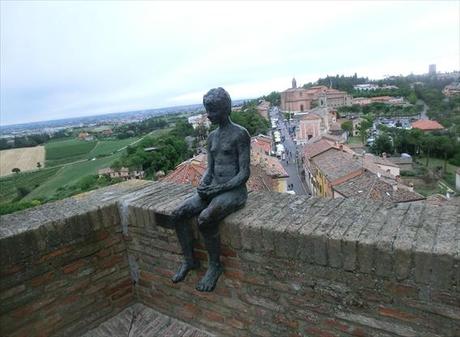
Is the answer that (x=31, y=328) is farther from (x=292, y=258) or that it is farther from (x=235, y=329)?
(x=292, y=258)

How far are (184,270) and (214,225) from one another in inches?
20.2

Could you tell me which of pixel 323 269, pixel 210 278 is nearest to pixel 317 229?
pixel 323 269

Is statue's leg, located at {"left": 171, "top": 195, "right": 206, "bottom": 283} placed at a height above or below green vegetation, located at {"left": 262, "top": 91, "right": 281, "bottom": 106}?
above

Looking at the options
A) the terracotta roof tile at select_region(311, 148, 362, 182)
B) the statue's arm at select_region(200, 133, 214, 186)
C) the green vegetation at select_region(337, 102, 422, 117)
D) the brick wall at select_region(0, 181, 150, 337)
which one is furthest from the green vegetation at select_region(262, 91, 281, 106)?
the statue's arm at select_region(200, 133, 214, 186)

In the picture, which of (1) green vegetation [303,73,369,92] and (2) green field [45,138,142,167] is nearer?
(2) green field [45,138,142,167]

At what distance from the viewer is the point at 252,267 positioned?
8.40ft

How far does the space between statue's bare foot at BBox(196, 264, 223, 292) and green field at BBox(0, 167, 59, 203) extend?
1877 inches

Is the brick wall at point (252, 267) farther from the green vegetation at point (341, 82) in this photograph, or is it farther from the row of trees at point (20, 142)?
the green vegetation at point (341, 82)

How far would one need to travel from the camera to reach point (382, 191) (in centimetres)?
1852

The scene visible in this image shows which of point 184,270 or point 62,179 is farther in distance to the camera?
point 62,179

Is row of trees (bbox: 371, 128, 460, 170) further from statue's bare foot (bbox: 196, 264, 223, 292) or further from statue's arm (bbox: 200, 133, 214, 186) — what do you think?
statue's bare foot (bbox: 196, 264, 223, 292)

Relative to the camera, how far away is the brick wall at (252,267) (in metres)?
1.94

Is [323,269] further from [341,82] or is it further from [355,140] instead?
[341,82]

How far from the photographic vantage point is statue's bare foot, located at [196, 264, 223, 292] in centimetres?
Result: 266
